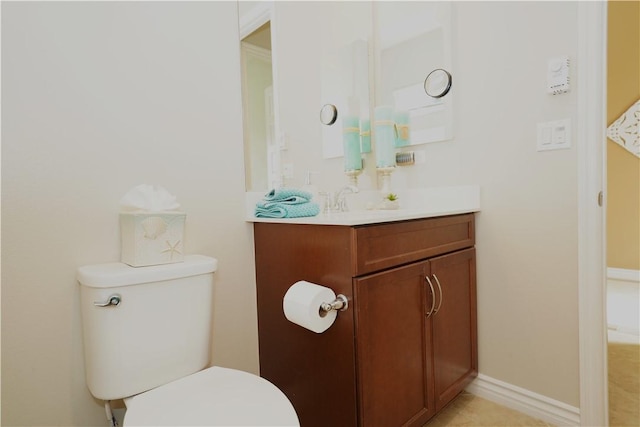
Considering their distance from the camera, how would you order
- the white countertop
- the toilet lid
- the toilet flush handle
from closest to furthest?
the toilet lid
the toilet flush handle
the white countertop

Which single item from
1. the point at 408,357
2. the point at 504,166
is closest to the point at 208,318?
the point at 408,357

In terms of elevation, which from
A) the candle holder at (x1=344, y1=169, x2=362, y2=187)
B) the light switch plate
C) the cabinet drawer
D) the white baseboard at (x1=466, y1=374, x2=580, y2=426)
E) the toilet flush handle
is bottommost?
the white baseboard at (x1=466, y1=374, x2=580, y2=426)

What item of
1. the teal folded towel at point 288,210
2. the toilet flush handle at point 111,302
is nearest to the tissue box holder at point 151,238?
A: the toilet flush handle at point 111,302

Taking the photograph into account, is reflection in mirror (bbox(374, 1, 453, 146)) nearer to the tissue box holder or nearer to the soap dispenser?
the soap dispenser

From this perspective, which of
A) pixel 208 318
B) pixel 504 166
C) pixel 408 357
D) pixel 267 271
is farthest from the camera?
pixel 504 166

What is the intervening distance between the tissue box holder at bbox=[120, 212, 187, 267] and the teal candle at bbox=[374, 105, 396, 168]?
993 mm

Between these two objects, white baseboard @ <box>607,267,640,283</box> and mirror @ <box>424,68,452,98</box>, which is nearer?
mirror @ <box>424,68,452,98</box>

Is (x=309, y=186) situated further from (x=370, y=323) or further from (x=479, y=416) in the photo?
(x=479, y=416)

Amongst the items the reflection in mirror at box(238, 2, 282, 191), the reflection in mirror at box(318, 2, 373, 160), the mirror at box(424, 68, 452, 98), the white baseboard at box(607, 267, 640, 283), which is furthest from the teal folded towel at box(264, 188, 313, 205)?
the white baseboard at box(607, 267, 640, 283)

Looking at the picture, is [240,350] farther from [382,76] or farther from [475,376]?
[382,76]

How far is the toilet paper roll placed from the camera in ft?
3.06

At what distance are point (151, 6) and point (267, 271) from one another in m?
0.96

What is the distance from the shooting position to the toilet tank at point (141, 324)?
2.84 ft

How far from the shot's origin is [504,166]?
4.69 ft
